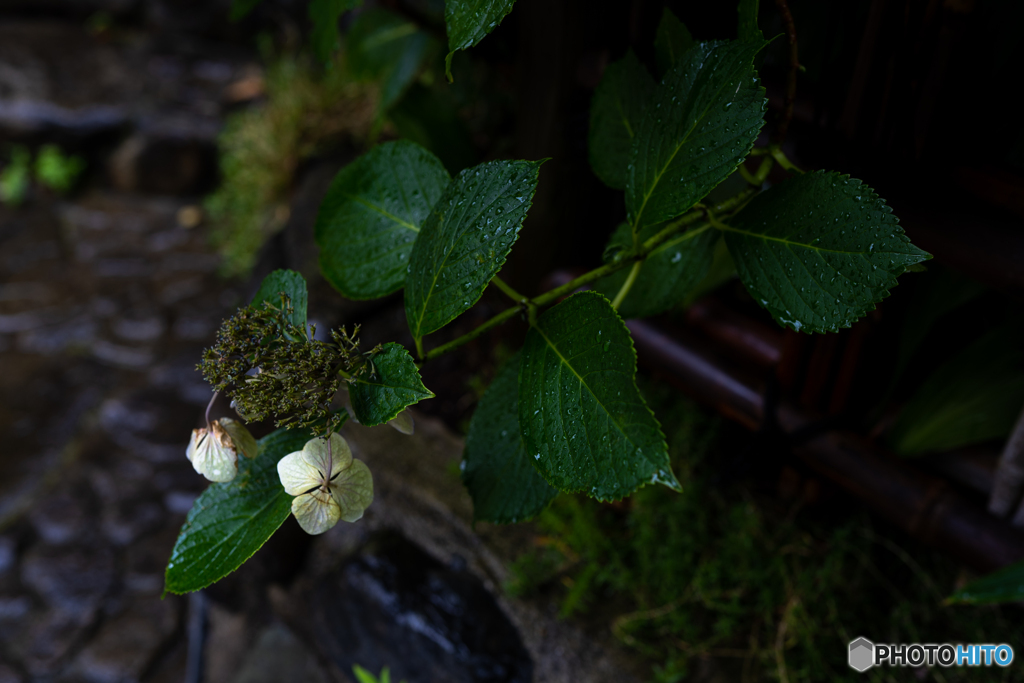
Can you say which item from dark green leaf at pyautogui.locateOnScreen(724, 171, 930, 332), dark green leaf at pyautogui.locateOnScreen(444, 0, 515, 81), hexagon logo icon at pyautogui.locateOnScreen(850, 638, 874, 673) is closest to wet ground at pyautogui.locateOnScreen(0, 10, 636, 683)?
hexagon logo icon at pyautogui.locateOnScreen(850, 638, 874, 673)

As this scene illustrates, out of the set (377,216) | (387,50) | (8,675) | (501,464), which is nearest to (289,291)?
(377,216)

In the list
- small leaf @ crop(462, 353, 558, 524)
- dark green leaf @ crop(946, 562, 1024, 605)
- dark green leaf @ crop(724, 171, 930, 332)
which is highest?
dark green leaf @ crop(724, 171, 930, 332)

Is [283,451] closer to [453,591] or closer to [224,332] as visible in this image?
[224,332]

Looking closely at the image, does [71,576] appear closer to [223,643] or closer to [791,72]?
[223,643]

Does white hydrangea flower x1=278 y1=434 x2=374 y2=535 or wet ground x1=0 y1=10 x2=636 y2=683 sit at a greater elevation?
white hydrangea flower x1=278 y1=434 x2=374 y2=535

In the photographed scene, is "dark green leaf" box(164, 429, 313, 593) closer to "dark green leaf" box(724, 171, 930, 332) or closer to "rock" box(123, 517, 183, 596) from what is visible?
"dark green leaf" box(724, 171, 930, 332)

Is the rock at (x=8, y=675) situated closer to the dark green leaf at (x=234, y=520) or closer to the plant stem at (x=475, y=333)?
the dark green leaf at (x=234, y=520)

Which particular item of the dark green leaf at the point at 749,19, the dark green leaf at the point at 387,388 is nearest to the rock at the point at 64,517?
the dark green leaf at the point at 387,388
